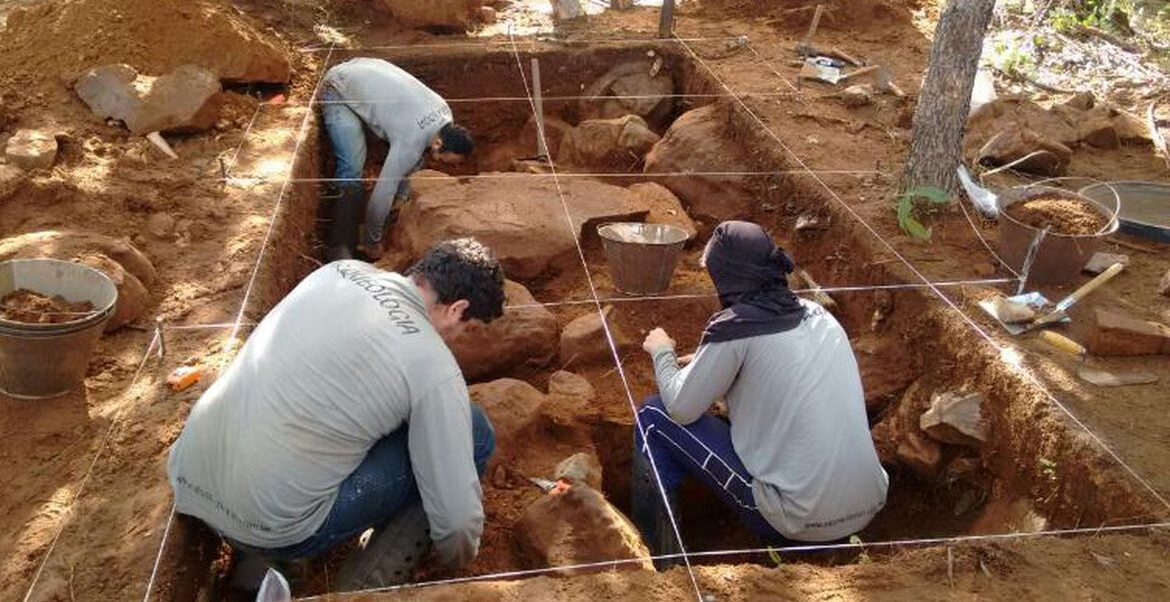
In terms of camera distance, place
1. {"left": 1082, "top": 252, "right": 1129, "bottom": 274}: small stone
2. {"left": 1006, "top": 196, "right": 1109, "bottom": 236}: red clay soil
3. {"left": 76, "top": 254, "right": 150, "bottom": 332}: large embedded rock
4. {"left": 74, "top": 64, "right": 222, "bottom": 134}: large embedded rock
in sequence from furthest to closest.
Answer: {"left": 74, "top": 64, "right": 222, "bottom": 134}: large embedded rock
{"left": 1082, "top": 252, "right": 1129, "bottom": 274}: small stone
{"left": 1006, "top": 196, "right": 1109, "bottom": 236}: red clay soil
{"left": 76, "top": 254, "right": 150, "bottom": 332}: large embedded rock

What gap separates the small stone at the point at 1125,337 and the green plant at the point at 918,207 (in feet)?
3.85

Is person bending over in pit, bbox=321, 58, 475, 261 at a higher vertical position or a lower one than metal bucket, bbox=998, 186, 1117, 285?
lower

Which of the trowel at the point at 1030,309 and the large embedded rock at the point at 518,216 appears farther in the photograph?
the large embedded rock at the point at 518,216

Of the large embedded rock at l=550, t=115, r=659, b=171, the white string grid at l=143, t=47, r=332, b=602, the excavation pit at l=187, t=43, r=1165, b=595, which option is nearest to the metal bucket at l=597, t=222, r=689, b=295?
the excavation pit at l=187, t=43, r=1165, b=595

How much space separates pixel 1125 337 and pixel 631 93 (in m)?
4.67

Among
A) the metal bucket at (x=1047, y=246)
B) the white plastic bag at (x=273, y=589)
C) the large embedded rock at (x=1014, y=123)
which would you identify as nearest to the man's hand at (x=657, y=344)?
the white plastic bag at (x=273, y=589)

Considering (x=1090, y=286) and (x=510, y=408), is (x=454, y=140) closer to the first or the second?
(x=510, y=408)

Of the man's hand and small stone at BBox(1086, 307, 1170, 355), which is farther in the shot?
small stone at BBox(1086, 307, 1170, 355)

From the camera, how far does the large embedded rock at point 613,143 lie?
707 cm

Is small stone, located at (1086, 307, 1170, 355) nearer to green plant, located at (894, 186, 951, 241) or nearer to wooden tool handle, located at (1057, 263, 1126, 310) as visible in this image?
wooden tool handle, located at (1057, 263, 1126, 310)

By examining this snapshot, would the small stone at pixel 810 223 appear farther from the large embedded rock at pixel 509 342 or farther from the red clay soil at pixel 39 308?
the red clay soil at pixel 39 308

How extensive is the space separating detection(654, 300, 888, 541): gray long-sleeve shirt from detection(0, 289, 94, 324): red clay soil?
2.38 m

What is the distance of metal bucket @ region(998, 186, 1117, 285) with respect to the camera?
15.1ft

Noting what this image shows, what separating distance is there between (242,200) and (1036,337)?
4246 mm
